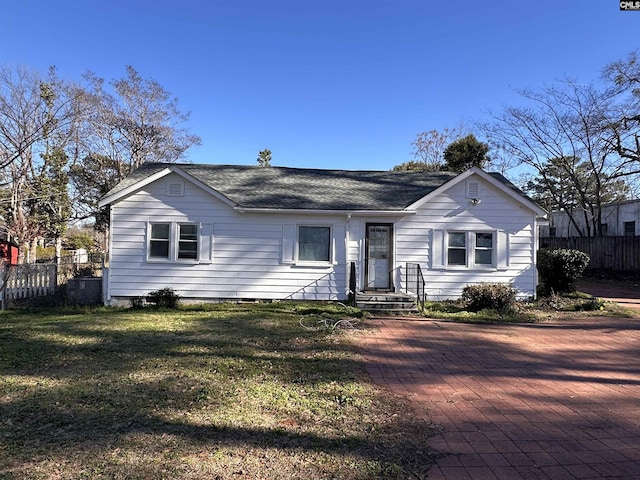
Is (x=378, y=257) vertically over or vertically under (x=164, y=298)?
over

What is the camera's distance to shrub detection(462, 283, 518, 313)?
11008 millimetres

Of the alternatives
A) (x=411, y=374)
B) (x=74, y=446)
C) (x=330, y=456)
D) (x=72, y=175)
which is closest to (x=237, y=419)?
(x=330, y=456)

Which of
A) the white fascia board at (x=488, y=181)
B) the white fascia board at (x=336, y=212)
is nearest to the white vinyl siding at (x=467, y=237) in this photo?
the white fascia board at (x=488, y=181)

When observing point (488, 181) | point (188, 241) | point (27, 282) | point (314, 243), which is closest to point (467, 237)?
point (488, 181)

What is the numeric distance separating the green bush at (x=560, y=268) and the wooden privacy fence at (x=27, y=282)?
49.3 ft

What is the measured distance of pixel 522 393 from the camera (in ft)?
16.4

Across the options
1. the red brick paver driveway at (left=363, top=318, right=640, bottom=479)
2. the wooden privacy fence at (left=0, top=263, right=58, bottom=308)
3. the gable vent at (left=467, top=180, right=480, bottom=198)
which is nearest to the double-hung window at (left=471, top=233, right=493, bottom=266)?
the gable vent at (left=467, top=180, right=480, bottom=198)

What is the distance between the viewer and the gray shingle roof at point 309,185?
1238 centimetres

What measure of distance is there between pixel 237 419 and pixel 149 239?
363 inches

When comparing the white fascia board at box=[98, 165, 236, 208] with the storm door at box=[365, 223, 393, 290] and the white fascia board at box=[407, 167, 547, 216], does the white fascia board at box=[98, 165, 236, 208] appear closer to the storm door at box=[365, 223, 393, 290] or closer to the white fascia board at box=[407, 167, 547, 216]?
the storm door at box=[365, 223, 393, 290]

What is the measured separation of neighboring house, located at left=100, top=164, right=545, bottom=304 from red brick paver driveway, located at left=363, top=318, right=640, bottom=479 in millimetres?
3553

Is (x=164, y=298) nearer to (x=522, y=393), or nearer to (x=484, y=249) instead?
(x=522, y=393)

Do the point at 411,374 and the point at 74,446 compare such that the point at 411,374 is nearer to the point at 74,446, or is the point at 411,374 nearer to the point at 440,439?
the point at 440,439

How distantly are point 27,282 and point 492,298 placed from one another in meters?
12.9
